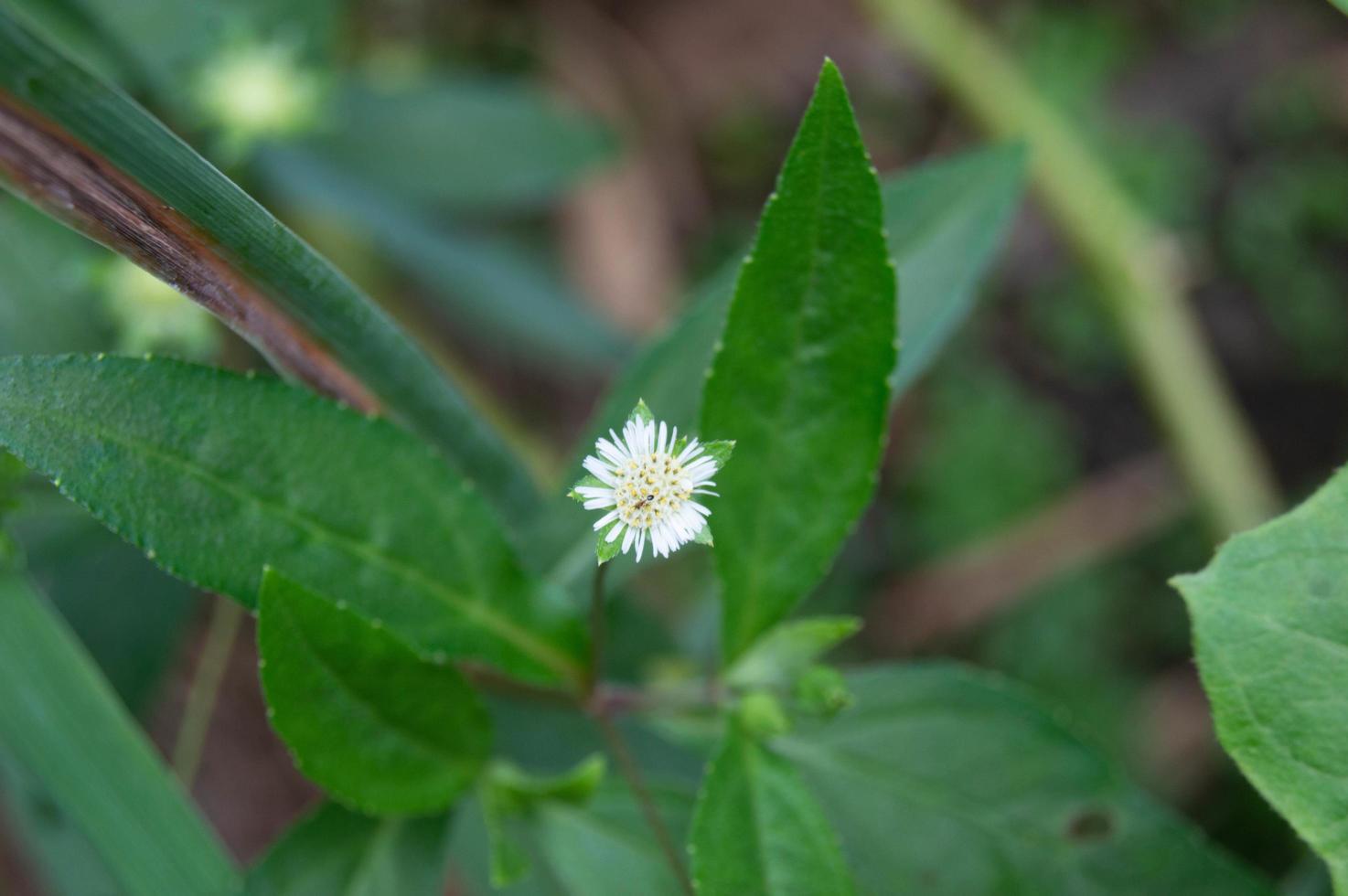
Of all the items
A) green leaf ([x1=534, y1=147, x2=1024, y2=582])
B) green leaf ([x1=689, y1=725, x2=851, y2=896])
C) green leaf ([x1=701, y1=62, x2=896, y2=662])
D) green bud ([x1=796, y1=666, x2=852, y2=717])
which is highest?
green leaf ([x1=534, y1=147, x2=1024, y2=582])

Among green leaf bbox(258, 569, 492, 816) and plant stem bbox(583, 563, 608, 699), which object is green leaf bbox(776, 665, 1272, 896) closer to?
plant stem bbox(583, 563, 608, 699)

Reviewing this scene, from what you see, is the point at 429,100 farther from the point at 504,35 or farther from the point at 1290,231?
the point at 1290,231

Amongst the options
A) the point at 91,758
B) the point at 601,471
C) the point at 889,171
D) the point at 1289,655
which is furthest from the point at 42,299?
the point at 889,171

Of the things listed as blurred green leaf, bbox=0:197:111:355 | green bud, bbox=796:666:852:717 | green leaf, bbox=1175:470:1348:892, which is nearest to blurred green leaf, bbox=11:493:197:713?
blurred green leaf, bbox=0:197:111:355

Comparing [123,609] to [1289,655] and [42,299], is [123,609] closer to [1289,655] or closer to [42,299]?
[42,299]

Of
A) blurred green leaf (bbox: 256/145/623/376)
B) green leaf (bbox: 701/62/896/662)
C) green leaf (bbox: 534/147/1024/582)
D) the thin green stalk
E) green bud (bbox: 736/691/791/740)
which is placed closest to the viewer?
green leaf (bbox: 701/62/896/662)
